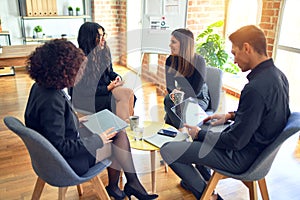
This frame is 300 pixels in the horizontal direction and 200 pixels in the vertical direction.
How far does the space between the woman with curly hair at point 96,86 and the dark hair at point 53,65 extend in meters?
0.96

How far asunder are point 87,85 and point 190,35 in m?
1.01

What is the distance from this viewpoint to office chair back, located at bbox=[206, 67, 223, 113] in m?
2.46

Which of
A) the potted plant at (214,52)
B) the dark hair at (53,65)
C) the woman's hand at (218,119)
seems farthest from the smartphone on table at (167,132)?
the potted plant at (214,52)

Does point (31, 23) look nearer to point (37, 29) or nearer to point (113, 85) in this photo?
point (37, 29)

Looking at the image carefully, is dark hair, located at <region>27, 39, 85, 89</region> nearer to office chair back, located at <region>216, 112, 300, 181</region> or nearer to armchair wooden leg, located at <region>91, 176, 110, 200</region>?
armchair wooden leg, located at <region>91, 176, 110, 200</region>

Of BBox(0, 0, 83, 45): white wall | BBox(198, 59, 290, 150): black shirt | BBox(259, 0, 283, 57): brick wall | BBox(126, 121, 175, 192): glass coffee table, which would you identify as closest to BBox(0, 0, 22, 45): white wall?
BBox(0, 0, 83, 45): white wall

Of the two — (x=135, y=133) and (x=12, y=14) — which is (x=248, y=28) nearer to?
(x=135, y=133)

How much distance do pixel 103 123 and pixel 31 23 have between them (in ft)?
14.5

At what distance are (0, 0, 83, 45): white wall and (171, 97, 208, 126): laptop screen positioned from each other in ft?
14.2

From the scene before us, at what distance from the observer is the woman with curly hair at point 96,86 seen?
7.86 feet

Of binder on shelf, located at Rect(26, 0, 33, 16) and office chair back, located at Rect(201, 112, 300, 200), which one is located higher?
binder on shelf, located at Rect(26, 0, 33, 16)

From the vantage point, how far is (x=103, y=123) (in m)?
1.82

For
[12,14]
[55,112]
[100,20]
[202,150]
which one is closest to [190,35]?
[202,150]

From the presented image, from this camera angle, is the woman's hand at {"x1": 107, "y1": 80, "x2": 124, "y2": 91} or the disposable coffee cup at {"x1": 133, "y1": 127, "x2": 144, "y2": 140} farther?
the woman's hand at {"x1": 107, "y1": 80, "x2": 124, "y2": 91}
